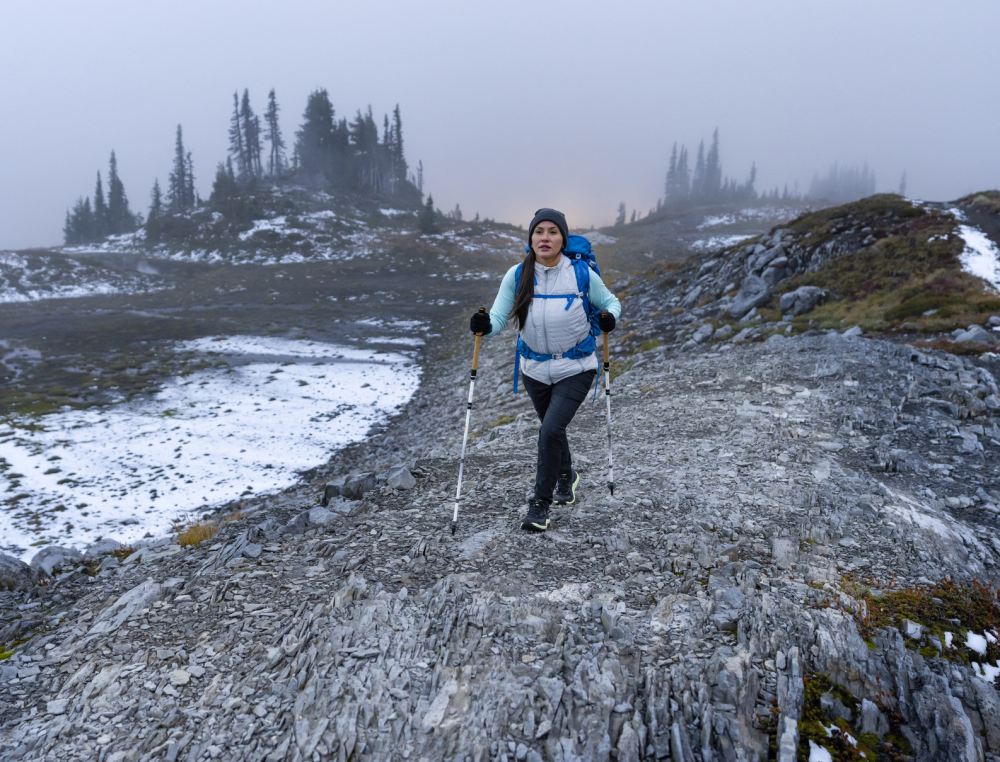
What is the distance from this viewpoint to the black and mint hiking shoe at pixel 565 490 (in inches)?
266

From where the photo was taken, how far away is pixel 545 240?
548 centimetres

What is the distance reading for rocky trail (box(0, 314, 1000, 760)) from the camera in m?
3.62

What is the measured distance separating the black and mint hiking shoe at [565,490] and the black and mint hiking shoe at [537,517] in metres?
0.70

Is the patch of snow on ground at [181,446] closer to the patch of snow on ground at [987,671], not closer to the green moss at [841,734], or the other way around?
the green moss at [841,734]

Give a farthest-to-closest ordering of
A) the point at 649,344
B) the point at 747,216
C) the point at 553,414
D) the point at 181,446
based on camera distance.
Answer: the point at 747,216 < the point at 649,344 < the point at 181,446 < the point at 553,414

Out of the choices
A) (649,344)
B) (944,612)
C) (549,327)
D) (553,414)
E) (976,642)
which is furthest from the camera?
(649,344)

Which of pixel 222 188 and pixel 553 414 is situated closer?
pixel 553 414

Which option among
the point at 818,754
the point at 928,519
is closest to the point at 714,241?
the point at 928,519

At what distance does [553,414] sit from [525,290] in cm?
135

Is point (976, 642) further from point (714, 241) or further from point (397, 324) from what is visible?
point (714, 241)

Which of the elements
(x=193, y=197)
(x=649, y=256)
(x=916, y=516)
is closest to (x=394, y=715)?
(x=916, y=516)

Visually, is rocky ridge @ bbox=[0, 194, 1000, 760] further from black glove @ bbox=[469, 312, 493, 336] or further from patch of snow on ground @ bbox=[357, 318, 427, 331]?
patch of snow on ground @ bbox=[357, 318, 427, 331]

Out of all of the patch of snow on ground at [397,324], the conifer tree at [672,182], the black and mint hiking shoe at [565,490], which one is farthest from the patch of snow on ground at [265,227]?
the conifer tree at [672,182]

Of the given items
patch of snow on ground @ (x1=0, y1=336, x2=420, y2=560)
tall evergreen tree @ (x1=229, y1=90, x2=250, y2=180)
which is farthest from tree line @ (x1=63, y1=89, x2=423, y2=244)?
patch of snow on ground @ (x1=0, y1=336, x2=420, y2=560)
